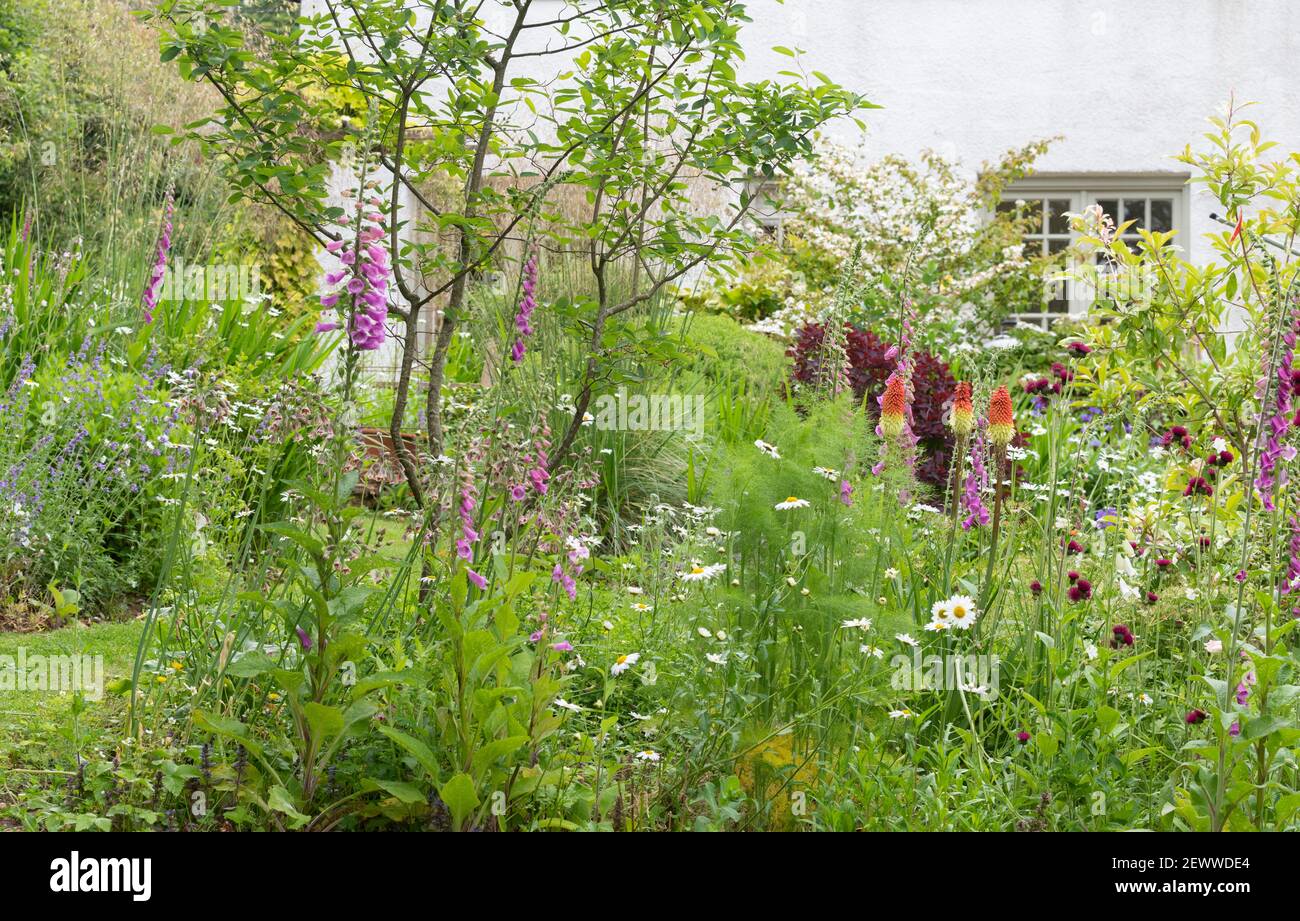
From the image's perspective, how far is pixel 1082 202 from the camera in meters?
11.7

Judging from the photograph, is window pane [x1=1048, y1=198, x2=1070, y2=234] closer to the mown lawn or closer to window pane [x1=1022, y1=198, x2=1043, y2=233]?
window pane [x1=1022, y1=198, x2=1043, y2=233]

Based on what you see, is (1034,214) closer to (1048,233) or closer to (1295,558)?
(1048,233)

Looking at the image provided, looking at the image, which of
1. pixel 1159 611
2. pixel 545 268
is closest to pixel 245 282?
pixel 545 268

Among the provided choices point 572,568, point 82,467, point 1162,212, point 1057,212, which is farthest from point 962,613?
point 1162,212

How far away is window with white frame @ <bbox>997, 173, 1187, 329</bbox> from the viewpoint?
37.5 ft

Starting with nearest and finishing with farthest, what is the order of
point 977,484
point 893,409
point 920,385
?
point 893,409
point 977,484
point 920,385

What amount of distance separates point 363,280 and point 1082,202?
10.5 meters

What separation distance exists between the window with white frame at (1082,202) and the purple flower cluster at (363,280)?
9.71m

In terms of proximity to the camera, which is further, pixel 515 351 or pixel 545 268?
pixel 545 268

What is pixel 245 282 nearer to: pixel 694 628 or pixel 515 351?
pixel 515 351

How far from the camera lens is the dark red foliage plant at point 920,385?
228 inches
